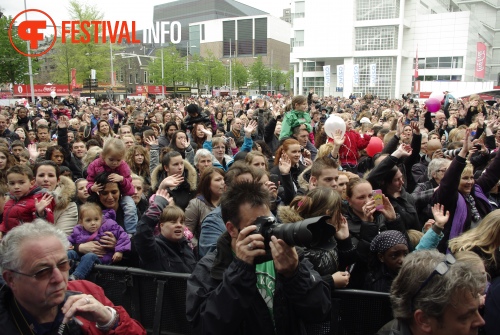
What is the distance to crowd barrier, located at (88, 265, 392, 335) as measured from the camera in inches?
118

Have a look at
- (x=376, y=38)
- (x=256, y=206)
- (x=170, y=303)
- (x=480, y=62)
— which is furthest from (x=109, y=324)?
(x=376, y=38)

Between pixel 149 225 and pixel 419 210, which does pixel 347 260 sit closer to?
pixel 149 225

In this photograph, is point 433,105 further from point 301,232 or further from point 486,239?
point 301,232

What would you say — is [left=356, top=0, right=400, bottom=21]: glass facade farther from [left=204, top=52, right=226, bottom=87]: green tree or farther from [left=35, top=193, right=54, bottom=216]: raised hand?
[left=35, top=193, right=54, bottom=216]: raised hand

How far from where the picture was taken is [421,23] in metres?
59.8

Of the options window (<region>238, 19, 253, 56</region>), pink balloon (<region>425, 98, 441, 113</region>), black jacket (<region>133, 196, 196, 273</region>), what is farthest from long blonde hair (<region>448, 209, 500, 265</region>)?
window (<region>238, 19, 253, 56</region>)

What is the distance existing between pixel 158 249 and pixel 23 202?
1.71 metres

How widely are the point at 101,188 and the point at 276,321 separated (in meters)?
2.98

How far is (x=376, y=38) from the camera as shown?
5862 centimetres

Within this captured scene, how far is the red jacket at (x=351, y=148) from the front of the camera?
725cm

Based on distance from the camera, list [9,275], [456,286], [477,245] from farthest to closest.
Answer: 1. [477,245]
2. [9,275]
3. [456,286]

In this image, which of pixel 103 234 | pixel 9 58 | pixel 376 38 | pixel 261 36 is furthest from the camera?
pixel 261 36

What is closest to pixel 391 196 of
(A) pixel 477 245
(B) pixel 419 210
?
(B) pixel 419 210

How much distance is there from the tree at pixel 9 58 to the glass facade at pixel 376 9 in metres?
44.1
